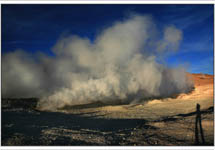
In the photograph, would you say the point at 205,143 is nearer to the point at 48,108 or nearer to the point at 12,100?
the point at 48,108

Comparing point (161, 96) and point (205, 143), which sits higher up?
point (161, 96)

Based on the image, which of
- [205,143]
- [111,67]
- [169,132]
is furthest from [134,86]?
[205,143]

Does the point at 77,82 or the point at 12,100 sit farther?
the point at 12,100

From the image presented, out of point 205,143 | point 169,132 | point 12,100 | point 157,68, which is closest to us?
point 205,143

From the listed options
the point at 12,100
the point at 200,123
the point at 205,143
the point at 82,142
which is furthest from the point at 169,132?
the point at 12,100

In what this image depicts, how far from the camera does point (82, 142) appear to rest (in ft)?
13.9

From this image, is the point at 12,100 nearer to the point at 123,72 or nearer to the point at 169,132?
the point at 123,72

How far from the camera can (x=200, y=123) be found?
18.9ft

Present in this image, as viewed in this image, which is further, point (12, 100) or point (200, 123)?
point (12, 100)

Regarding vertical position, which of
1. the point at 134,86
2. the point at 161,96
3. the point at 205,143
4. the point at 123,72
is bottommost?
the point at 205,143

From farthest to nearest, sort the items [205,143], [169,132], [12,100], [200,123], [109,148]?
[12,100]
[200,123]
[169,132]
[205,143]
[109,148]

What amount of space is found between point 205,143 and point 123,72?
348 inches

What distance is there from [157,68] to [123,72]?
3.56m

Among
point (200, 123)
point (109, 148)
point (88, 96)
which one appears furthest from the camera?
point (88, 96)
